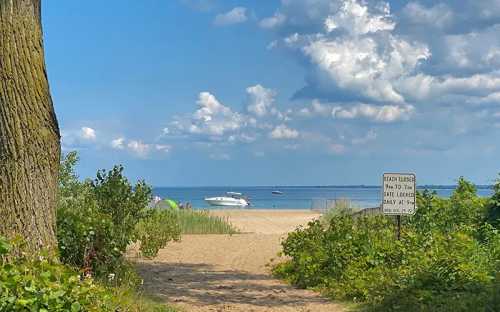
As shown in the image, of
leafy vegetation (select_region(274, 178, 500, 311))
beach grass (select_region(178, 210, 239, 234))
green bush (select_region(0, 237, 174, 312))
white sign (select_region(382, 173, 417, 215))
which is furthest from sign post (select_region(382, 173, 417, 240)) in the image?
beach grass (select_region(178, 210, 239, 234))

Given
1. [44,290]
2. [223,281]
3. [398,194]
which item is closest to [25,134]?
[44,290]

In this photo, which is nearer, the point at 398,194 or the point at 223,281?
the point at 223,281

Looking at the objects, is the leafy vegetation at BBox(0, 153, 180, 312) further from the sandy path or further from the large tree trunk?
the sandy path

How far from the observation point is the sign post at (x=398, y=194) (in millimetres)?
11945

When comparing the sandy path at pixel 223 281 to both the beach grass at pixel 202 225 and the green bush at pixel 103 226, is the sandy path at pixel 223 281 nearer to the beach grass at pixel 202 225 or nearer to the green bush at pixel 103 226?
the green bush at pixel 103 226

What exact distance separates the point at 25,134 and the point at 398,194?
273 inches

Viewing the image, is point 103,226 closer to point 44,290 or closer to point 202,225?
point 44,290

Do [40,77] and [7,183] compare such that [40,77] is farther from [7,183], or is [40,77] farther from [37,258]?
[37,258]

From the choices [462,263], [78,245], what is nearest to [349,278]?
[462,263]

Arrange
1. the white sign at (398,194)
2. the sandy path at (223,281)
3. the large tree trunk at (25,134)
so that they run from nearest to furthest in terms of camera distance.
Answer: the large tree trunk at (25,134), the sandy path at (223,281), the white sign at (398,194)

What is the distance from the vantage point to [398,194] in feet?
39.4

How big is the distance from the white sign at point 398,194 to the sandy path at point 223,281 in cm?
227

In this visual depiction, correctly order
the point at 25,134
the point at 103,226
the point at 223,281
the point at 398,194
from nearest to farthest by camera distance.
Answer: the point at 25,134
the point at 103,226
the point at 223,281
the point at 398,194

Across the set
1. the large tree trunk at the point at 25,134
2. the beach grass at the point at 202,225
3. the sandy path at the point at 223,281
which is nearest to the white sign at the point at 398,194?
the sandy path at the point at 223,281
